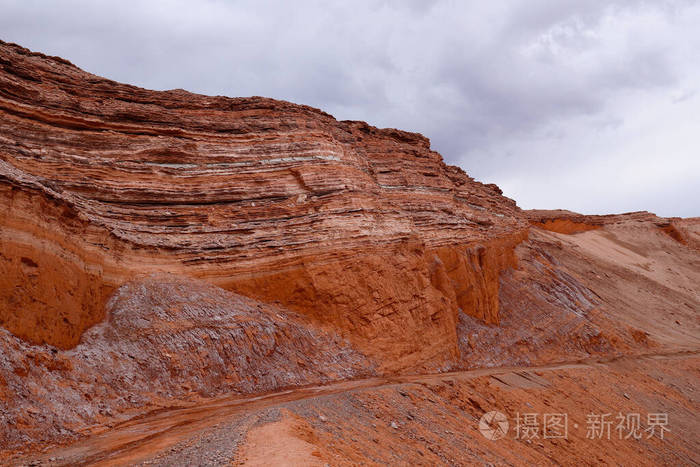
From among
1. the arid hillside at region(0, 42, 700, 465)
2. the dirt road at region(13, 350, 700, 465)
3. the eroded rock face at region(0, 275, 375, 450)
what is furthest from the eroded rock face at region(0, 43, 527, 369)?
the dirt road at region(13, 350, 700, 465)

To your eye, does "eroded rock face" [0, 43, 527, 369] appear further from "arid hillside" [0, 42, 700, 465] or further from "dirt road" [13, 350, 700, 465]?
"dirt road" [13, 350, 700, 465]

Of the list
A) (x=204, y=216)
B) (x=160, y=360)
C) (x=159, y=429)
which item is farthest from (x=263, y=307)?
(x=159, y=429)

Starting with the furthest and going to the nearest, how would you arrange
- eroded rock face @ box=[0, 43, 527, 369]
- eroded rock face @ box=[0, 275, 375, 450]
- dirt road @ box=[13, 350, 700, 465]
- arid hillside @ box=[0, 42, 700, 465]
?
eroded rock face @ box=[0, 43, 527, 369]
arid hillside @ box=[0, 42, 700, 465]
eroded rock face @ box=[0, 275, 375, 450]
dirt road @ box=[13, 350, 700, 465]

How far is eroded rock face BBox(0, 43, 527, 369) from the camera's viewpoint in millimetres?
11594

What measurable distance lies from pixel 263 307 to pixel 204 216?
356 cm

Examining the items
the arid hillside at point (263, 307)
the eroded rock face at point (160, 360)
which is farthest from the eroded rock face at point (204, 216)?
the eroded rock face at point (160, 360)

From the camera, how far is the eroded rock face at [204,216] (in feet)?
38.0

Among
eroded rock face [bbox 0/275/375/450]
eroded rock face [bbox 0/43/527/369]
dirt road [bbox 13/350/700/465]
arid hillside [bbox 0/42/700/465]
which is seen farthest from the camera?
eroded rock face [bbox 0/43/527/369]

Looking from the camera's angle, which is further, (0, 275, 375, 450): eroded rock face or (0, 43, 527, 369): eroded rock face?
(0, 43, 527, 369): eroded rock face

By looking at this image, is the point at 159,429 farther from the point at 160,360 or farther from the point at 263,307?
the point at 263,307

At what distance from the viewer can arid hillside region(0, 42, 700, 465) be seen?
936 centimetres

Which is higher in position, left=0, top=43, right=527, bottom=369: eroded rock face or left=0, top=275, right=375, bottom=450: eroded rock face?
left=0, top=43, right=527, bottom=369: eroded rock face

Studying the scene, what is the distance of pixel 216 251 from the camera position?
51.0 ft

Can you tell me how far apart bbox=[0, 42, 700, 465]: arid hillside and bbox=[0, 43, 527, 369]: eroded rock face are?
0.07 m
